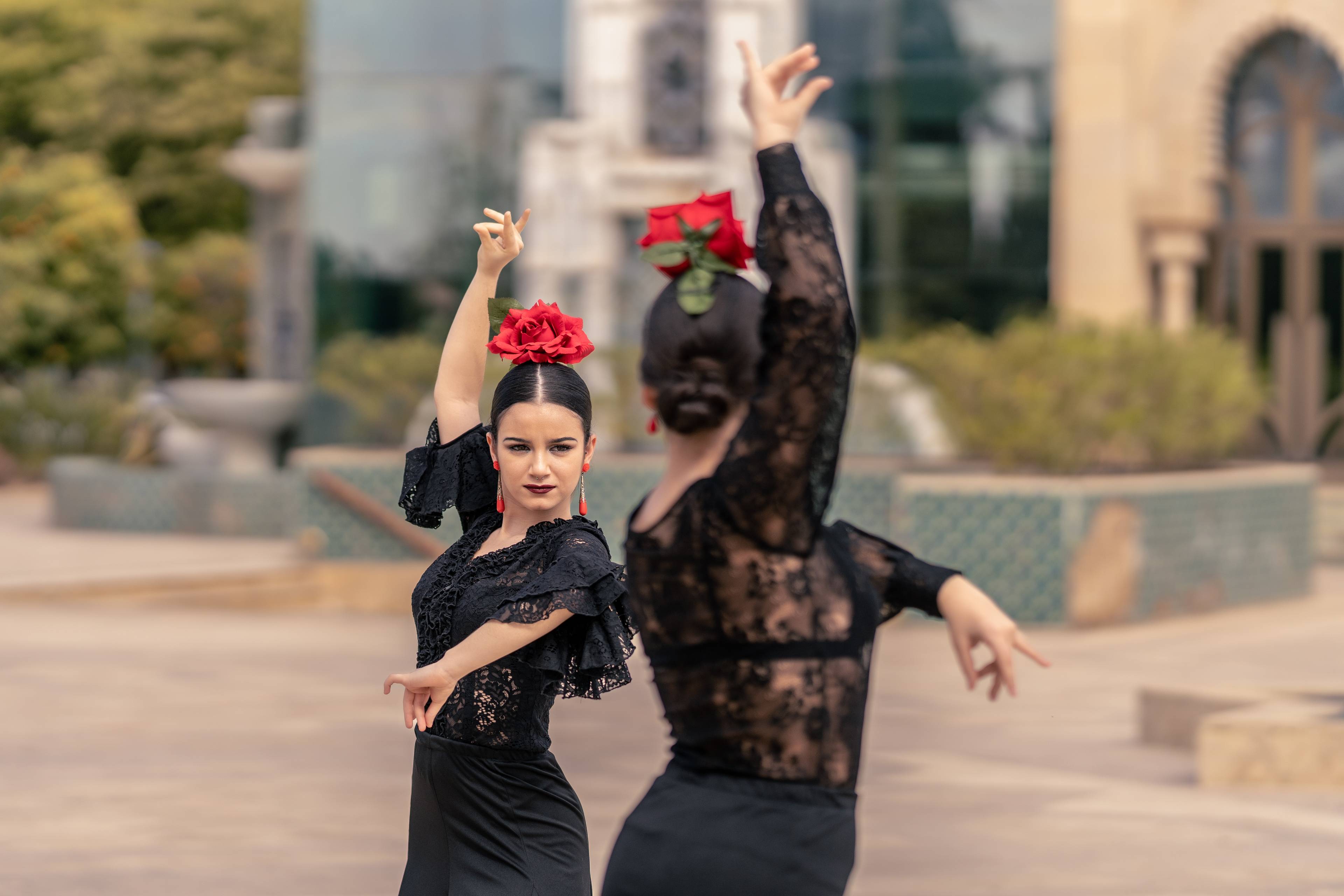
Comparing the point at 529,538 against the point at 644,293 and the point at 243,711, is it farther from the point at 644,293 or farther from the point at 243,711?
the point at 644,293

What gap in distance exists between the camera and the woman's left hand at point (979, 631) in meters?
2.78

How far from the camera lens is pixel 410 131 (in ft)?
64.6

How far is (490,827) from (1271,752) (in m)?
4.77

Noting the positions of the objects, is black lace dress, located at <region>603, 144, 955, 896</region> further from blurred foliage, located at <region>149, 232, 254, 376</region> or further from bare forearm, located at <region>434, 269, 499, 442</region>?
blurred foliage, located at <region>149, 232, 254, 376</region>

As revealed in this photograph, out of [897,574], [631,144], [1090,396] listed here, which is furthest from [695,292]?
[631,144]

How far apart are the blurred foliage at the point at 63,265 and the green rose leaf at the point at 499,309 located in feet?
107

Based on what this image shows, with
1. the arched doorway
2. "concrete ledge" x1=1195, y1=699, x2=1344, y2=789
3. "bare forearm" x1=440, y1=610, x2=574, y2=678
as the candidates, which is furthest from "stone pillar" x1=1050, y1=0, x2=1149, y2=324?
"bare forearm" x1=440, y1=610, x2=574, y2=678

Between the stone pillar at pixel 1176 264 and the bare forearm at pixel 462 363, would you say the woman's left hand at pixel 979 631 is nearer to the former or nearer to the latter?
the bare forearm at pixel 462 363

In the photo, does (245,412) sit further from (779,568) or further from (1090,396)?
(779,568)

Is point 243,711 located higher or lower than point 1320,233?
lower

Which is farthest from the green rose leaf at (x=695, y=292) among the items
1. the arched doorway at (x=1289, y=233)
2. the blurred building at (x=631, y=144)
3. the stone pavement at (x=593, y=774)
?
the arched doorway at (x=1289, y=233)

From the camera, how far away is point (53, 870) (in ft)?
21.1

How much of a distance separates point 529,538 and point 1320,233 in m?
→ 18.4

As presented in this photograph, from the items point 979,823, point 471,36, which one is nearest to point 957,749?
point 979,823
